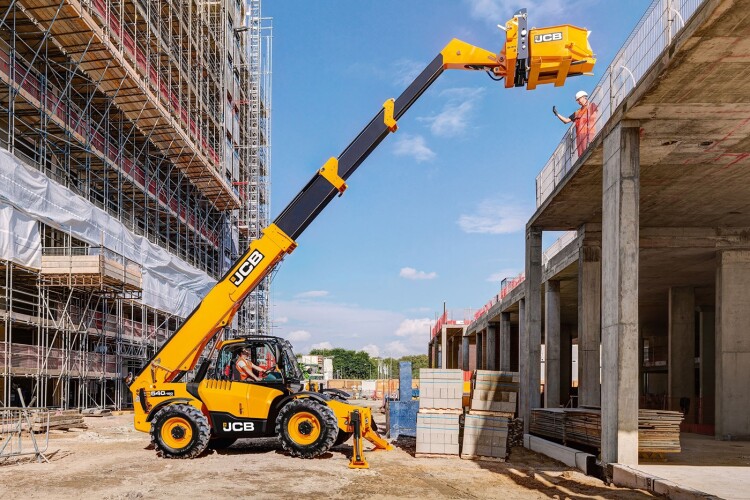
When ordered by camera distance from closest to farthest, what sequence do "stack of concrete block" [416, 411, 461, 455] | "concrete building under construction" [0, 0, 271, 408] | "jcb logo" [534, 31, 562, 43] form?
"jcb logo" [534, 31, 562, 43]
"stack of concrete block" [416, 411, 461, 455]
"concrete building under construction" [0, 0, 271, 408]

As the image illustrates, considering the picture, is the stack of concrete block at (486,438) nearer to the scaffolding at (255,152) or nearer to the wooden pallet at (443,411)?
the wooden pallet at (443,411)

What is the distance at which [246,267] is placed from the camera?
1523cm

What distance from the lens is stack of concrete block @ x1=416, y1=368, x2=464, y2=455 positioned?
1566 centimetres

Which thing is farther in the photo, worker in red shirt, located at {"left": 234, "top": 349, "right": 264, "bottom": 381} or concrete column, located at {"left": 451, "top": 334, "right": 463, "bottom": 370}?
concrete column, located at {"left": 451, "top": 334, "right": 463, "bottom": 370}

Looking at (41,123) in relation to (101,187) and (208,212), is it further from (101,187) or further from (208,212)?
(208,212)

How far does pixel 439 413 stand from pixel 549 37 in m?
8.20

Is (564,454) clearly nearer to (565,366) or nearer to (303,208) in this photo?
(303,208)

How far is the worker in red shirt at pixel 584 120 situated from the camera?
1511 cm

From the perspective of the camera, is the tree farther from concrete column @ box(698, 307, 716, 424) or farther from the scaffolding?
concrete column @ box(698, 307, 716, 424)

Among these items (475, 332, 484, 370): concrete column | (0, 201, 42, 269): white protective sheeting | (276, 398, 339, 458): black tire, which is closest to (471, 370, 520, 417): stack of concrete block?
(276, 398, 339, 458): black tire

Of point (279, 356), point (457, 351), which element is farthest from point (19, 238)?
point (457, 351)

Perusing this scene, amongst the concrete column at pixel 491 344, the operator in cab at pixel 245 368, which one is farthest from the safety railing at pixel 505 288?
the operator in cab at pixel 245 368

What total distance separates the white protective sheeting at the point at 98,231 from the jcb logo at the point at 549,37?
15.4 meters

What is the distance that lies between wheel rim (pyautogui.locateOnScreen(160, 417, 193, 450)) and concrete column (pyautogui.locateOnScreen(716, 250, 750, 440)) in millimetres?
15296
